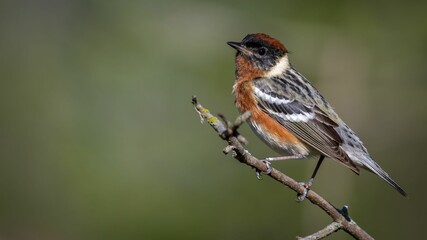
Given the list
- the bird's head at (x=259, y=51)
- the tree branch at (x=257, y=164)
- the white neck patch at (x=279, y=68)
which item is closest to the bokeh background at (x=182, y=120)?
the white neck patch at (x=279, y=68)

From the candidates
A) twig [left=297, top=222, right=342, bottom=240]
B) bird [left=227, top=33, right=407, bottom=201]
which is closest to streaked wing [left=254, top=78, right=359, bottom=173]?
bird [left=227, top=33, right=407, bottom=201]

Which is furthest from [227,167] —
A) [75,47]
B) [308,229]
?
[75,47]

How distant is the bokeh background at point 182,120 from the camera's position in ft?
29.8

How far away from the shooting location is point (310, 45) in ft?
33.7

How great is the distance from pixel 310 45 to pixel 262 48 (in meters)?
3.07

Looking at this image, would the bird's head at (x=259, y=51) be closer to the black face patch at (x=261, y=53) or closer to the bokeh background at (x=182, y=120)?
the black face patch at (x=261, y=53)

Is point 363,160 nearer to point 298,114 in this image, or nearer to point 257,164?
point 298,114

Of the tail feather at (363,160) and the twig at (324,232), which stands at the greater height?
the tail feather at (363,160)

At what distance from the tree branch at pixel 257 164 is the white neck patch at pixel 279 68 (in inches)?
88.0

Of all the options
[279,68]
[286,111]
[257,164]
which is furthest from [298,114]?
[257,164]

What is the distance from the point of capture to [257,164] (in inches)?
198

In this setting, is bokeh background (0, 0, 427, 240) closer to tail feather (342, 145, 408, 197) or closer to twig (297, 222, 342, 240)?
A: tail feather (342, 145, 408, 197)

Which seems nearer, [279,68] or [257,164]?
[257,164]

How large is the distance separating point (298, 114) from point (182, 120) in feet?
11.2
